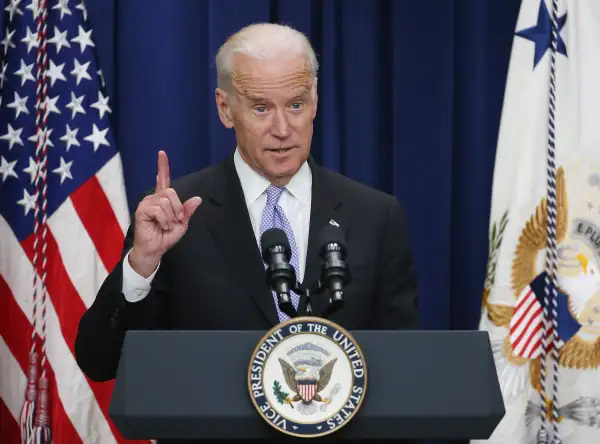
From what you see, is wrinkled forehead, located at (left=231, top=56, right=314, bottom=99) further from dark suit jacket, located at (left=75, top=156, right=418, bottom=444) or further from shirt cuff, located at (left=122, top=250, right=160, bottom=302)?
shirt cuff, located at (left=122, top=250, right=160, bottom=302)

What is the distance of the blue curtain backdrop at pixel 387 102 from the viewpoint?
3.57m

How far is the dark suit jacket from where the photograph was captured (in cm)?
195

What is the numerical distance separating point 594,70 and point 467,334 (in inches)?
75.4

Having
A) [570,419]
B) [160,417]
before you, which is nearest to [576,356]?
[570,419]

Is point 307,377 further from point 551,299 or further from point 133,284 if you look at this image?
point 551,299

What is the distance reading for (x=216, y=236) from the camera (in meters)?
2.16

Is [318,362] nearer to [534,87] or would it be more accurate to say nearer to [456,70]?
[534,87]

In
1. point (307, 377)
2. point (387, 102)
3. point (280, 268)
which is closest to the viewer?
point (307, 377)

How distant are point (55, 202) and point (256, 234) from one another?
1.31 metres

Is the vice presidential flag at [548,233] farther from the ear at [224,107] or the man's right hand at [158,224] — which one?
the man's right hand at [158,224]

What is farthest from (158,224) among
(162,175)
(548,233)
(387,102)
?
(387,102)

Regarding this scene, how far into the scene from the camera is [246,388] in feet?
4.90

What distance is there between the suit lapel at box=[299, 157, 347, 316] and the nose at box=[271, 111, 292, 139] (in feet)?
0.63

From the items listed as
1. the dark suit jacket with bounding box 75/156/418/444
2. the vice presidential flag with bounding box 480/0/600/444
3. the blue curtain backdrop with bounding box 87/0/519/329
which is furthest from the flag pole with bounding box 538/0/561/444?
the dark suit jacket with bounding box 75/156/418/444
